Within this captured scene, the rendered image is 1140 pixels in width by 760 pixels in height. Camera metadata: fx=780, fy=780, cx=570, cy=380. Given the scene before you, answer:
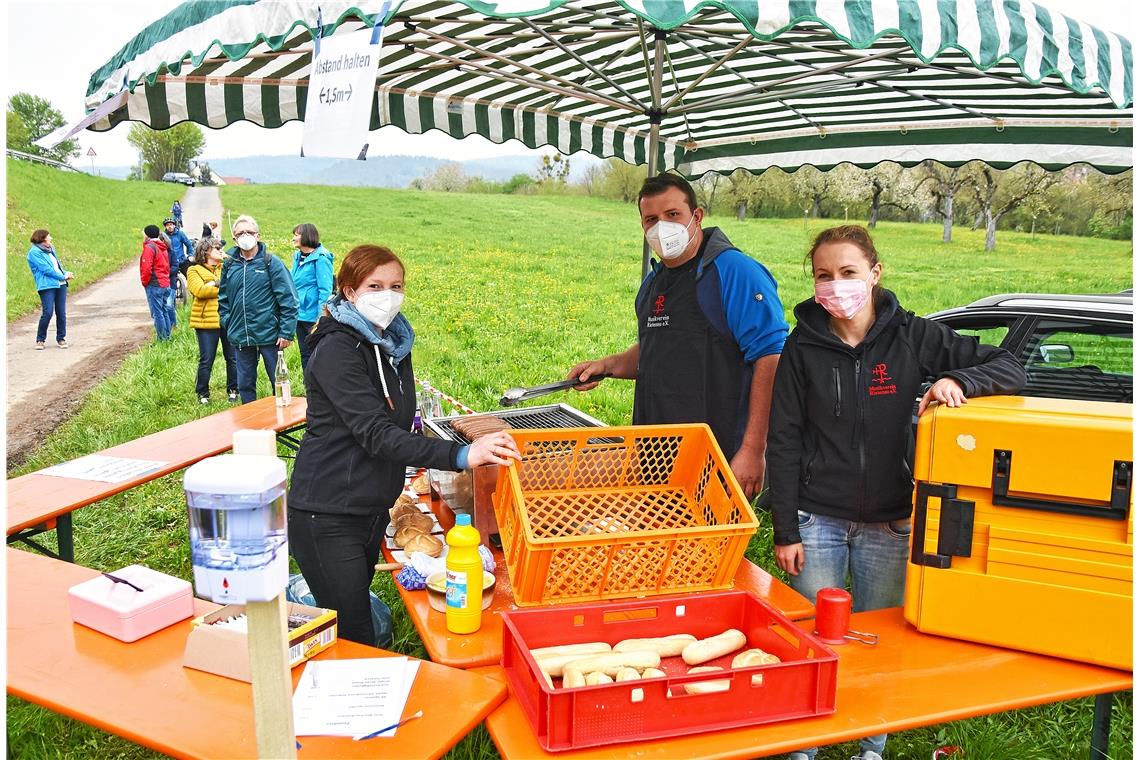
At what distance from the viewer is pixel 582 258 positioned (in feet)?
76.5

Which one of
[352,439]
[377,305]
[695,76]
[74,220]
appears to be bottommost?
[352,439]

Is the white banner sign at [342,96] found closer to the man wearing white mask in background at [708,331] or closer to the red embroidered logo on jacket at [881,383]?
the man wearing white mask in background at [708,331]

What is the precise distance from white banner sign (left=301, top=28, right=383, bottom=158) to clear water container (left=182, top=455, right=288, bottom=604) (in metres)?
1.01

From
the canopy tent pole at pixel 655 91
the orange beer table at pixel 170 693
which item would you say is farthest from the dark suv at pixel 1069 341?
the orange beer table at pixel 170 693

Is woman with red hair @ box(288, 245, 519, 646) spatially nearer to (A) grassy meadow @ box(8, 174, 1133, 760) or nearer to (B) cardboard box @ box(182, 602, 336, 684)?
(B) cardboard box @ box(182, 602, 336, 684)

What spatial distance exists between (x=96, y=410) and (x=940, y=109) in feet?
29.2

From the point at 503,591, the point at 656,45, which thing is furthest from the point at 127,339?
the point at 503,591

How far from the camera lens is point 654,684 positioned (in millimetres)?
1717

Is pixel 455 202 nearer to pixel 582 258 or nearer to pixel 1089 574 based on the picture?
pixel 582 258

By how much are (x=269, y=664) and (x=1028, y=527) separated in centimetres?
191

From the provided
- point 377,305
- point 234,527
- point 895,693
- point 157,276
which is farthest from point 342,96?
point 157,276

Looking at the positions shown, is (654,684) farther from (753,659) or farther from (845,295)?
(845,295)

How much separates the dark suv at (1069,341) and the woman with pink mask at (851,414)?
232cm

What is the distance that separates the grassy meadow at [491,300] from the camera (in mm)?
3416
